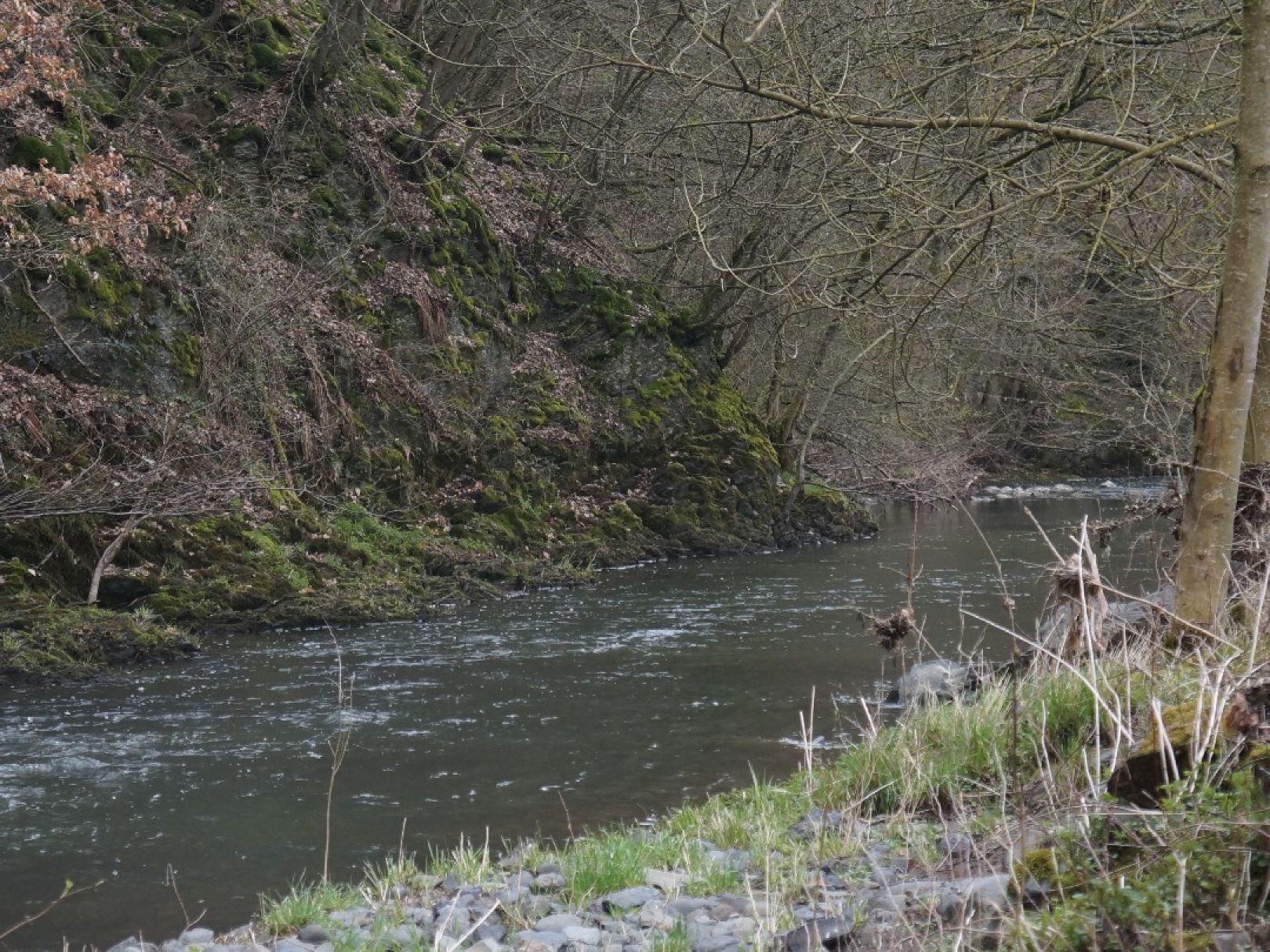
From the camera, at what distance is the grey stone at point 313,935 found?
14.7 feet

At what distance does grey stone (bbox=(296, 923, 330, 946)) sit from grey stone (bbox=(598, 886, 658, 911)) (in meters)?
1.01

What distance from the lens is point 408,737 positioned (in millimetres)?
8820

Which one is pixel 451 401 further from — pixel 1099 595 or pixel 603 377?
pixel 1099 595

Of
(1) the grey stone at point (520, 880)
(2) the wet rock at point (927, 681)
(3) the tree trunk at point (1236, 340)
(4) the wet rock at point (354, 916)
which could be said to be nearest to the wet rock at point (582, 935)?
(1) the grey stone at point (520, 880)

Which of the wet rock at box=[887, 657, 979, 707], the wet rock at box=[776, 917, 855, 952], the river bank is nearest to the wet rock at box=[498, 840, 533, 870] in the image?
the river bank

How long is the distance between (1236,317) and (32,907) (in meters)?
6.17

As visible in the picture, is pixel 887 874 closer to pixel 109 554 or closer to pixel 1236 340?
pixel 1236 340

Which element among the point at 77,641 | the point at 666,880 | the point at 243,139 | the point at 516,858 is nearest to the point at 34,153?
the point at 243,139

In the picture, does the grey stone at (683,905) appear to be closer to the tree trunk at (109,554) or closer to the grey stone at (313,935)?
the grey stone at (313,935)

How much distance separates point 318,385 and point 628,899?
40.6 ft

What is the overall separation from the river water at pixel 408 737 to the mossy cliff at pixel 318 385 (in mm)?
1405

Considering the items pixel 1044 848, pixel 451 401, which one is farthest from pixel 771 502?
pixel 1044 848

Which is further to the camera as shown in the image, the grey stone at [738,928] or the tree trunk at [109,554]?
the tree trunk at [109,554]

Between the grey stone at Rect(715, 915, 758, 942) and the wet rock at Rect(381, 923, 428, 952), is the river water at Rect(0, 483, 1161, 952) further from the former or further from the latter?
the wet rock at Rect(381, 923, 428, 952)
